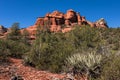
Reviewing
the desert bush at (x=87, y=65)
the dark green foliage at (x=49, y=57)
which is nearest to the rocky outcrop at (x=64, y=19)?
the dark green foliage at (x=49, y=57)

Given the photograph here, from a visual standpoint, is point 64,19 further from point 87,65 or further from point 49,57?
point 87,65

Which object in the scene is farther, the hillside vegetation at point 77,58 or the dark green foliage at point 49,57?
the dark green foliage at point 49,57

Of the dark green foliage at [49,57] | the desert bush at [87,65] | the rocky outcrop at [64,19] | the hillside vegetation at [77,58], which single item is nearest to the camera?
the hillside vegetation at [77,58]

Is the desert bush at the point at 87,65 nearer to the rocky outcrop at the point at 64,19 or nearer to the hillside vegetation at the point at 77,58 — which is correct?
the hillside vegetation at the point at 77,58

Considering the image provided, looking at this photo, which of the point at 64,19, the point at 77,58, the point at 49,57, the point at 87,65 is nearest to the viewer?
the point at 87,65

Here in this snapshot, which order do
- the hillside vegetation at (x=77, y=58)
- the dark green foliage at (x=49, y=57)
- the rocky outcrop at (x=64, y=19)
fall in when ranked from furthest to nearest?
the rocky outcrop at (x=64, y=19), the dark green foliage at (x=49, y=57), the hillside vegetation at (x=77, y=58)

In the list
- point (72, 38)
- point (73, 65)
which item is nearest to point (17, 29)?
point (72, 38)

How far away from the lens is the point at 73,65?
10.6 meters

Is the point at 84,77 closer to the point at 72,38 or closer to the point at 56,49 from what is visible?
the point at 56,49

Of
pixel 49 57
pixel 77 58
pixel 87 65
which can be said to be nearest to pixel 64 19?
pixel 49 57

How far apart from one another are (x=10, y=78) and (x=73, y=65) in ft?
10.0

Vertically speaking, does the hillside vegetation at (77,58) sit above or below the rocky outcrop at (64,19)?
below

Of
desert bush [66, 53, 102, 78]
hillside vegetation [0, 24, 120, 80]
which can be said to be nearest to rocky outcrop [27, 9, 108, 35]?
hillside vegetation [0, 24, 120, 80]

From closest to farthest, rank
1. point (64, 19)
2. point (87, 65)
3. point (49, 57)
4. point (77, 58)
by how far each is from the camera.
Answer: point (87, 65), point (77, 58), point (49, 57), point (64, 19)
